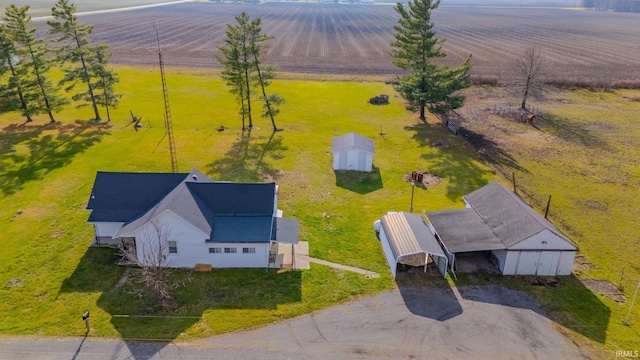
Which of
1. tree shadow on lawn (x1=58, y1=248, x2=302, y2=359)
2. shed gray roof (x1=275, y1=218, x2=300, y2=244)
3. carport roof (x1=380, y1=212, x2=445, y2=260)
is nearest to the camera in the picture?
tree shadow on lawn (x1=58, y1=248, x2=302, y2=359)

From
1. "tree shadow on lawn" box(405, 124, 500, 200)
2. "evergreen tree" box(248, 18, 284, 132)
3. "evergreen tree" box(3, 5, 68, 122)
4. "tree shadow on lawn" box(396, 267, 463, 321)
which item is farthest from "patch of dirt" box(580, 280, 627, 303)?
"evergreen tree" box(3, 5, 68, 122)

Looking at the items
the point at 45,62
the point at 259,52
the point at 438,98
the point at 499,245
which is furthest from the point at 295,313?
the point at 45,62

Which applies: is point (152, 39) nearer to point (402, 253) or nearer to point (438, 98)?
point (438, 98)

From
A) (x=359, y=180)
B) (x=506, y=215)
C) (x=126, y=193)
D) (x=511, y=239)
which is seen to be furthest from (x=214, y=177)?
(x=511, y=239)

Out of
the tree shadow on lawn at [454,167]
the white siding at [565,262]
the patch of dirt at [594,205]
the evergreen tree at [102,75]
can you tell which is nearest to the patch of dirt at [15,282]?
the evergreen tree at [102,75]

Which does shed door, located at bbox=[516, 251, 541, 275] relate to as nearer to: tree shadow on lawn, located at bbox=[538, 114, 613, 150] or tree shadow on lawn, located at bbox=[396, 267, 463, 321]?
tree shadow on lawn, located at bbox=[396, 267, 463, 321]

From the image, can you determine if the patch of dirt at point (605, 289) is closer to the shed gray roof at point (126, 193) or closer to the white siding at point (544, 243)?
the white siding at point (544, 243)
